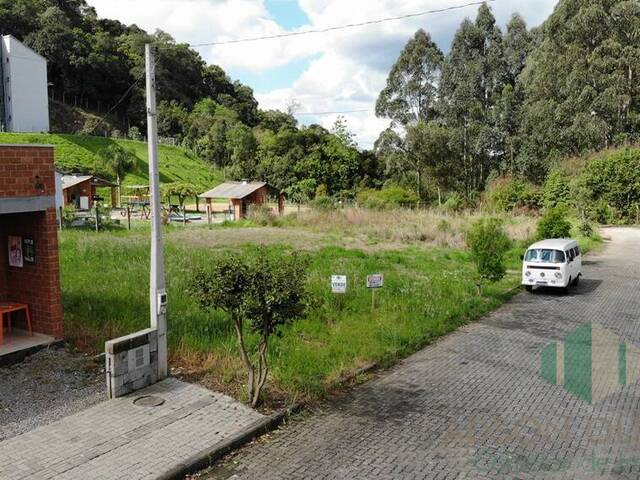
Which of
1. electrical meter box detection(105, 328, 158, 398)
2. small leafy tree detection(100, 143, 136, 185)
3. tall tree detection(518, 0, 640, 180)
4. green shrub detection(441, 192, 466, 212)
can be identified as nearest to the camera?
electrical meter box detection(105, 328, 158, 398)

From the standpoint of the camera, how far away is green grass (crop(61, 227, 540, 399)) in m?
10.2

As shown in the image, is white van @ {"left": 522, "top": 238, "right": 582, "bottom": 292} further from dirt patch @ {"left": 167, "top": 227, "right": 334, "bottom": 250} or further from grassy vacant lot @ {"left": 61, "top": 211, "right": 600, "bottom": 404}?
dirt patch @ {"left": 167, "top": 227, "right": 334, "bottom": 250}

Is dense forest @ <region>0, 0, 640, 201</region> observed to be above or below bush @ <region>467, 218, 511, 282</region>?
above

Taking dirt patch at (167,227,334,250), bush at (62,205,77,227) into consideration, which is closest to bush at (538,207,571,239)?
dirt patch at (167,227,334,250)

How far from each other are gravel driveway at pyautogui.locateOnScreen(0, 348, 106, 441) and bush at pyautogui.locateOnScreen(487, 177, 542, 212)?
38.0 metres

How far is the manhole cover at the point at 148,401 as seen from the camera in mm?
8320

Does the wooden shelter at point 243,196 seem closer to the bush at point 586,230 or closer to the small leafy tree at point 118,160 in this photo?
the small leafy tree at point 118,160

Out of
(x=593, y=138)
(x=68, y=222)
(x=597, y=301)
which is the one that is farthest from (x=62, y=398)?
(x=593, y=138)

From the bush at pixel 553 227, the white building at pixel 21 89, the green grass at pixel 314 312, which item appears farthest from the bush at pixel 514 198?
the white building at pixel 21 89

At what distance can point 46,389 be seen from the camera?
29.2 feet

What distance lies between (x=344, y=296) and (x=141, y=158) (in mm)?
58183

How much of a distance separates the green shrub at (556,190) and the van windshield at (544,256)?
26.3 m

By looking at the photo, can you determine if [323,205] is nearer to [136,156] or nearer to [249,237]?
[249,237]

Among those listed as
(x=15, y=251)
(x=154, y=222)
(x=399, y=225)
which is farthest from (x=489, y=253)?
(x=399, y=225)
